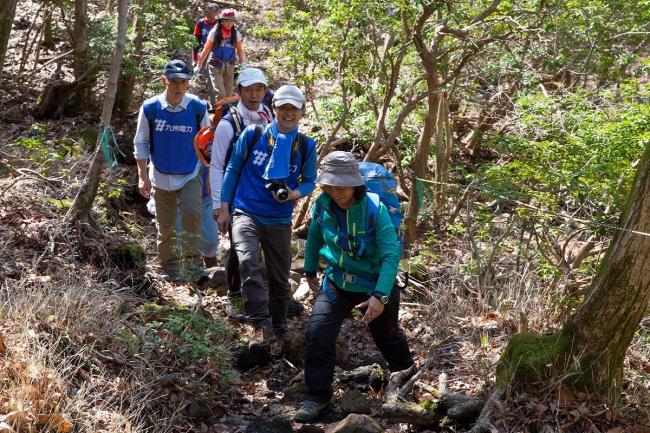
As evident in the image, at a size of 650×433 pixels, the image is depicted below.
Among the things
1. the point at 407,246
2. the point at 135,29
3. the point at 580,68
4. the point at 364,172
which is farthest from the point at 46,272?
the point at 580,68

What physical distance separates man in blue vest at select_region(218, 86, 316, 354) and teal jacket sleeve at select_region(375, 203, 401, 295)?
1.39 metres

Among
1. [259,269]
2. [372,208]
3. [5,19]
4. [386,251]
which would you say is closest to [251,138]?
[259,269]

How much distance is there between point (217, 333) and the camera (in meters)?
6.30

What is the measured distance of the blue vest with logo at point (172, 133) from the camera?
7555 millimetres

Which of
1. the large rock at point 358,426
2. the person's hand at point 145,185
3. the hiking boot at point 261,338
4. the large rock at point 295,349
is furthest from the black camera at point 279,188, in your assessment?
the large rock at point 358,426

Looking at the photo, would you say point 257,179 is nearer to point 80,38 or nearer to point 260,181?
point 260,181

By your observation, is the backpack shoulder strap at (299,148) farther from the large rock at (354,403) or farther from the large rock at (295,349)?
the large rock at (354,403)

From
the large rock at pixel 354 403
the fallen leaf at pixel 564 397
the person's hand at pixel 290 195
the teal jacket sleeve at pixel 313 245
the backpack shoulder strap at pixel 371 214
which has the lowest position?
the large rock at pixel 354 403

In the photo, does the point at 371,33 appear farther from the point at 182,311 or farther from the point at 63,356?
the point at 63,356

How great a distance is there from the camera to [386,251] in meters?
5.16

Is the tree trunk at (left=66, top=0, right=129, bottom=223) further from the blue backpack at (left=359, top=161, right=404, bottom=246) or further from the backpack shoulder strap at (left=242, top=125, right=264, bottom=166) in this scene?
the blue backpack at (left=359, top=161, right=404, bottom=246)

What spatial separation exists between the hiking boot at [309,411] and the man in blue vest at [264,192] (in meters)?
1.15

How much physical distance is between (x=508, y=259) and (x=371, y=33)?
12.6 feet

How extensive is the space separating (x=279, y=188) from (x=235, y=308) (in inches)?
61.3
